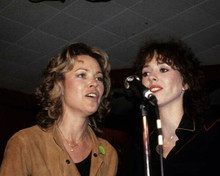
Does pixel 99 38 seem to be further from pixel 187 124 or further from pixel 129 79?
pixel 129 79

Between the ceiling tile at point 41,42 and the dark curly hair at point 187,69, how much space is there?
3.47 metres

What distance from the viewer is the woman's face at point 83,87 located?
8.62ft

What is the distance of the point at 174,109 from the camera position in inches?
105

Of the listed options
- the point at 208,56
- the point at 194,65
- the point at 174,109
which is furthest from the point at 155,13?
the point at 174,109

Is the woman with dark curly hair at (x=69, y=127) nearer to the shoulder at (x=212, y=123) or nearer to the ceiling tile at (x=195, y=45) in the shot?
the shoulder at (x=212, y=123)

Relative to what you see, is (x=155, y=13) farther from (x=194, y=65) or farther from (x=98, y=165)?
(x=98, y=165)

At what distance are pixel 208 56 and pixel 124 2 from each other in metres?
2.73

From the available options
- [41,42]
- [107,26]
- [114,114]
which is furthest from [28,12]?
[114,114]

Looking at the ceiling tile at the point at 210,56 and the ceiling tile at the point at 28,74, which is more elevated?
the ceiling tile at the point at 210,56

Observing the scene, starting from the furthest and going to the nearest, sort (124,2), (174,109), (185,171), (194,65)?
(124,2), (194,65), (174,109), (185,171)

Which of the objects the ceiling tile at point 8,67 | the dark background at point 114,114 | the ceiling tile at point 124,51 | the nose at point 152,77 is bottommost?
the dark background at point 114,114

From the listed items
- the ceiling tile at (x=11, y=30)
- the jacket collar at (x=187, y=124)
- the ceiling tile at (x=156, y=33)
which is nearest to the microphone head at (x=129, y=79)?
the jacket collar at (x=187, y=124)

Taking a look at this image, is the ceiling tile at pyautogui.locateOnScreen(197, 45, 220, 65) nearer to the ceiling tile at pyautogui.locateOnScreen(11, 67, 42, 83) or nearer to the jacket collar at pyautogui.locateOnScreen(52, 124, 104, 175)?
the ceiling tile at pyautogui.locateOnScreen(11, 67, 42, 83)

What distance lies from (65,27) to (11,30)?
1.01m
